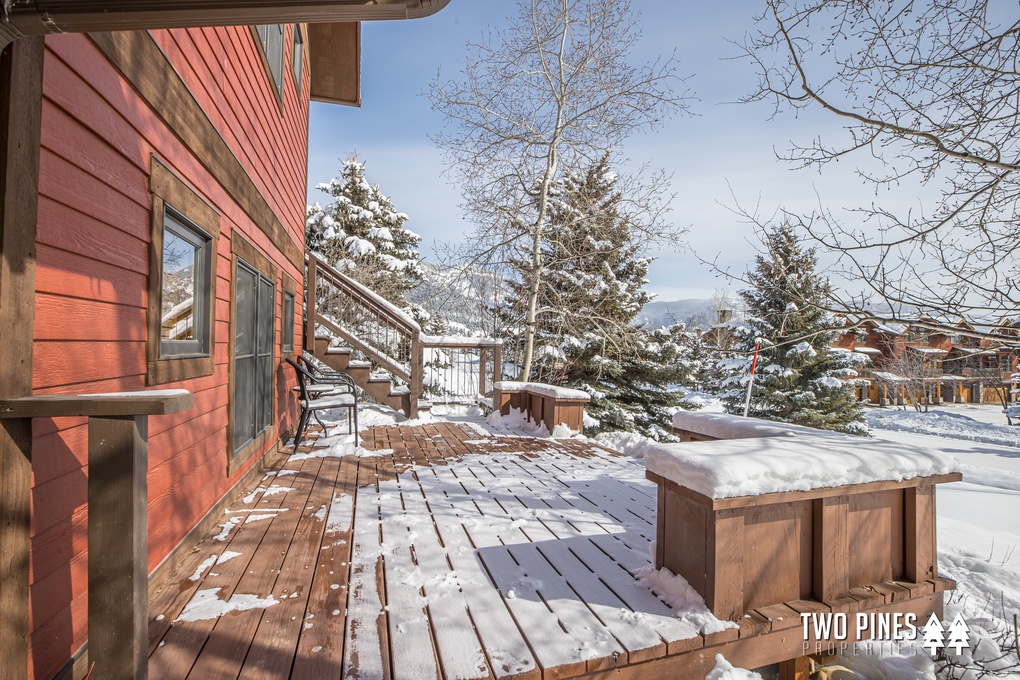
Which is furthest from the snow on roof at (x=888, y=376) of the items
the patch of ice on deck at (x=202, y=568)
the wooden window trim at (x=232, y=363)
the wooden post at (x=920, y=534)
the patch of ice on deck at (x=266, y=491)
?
the patch of ice on deck at (x=202, y=568)

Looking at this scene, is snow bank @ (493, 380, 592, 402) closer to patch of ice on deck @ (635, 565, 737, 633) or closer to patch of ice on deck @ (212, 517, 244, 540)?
patch of ice on deck @ (635, 565, 737, 633)

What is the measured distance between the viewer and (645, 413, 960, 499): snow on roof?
189 centimetres

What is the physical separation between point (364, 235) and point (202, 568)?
52.0 ft

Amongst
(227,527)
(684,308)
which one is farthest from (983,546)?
(684,308)

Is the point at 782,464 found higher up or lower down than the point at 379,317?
lower down

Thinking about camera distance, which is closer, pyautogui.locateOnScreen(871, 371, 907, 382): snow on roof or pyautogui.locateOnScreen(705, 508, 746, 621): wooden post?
pyautogui.locateOnScreen(705, 508, 746, 621): wooden post

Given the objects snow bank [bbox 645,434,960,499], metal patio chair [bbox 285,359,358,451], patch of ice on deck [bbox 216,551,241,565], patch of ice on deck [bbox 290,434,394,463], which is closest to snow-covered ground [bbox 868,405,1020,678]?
snow bank [bbox 645,434,960,499]

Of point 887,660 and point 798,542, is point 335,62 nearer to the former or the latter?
point 798,542

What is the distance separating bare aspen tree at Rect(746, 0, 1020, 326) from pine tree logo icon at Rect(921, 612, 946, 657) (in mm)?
1640

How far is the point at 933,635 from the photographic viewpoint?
225 centimetres

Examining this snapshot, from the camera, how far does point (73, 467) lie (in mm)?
1567

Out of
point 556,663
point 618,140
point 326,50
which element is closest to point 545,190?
point 618,140

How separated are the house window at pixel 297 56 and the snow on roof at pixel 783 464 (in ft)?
21.5

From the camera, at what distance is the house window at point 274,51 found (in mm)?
4222
